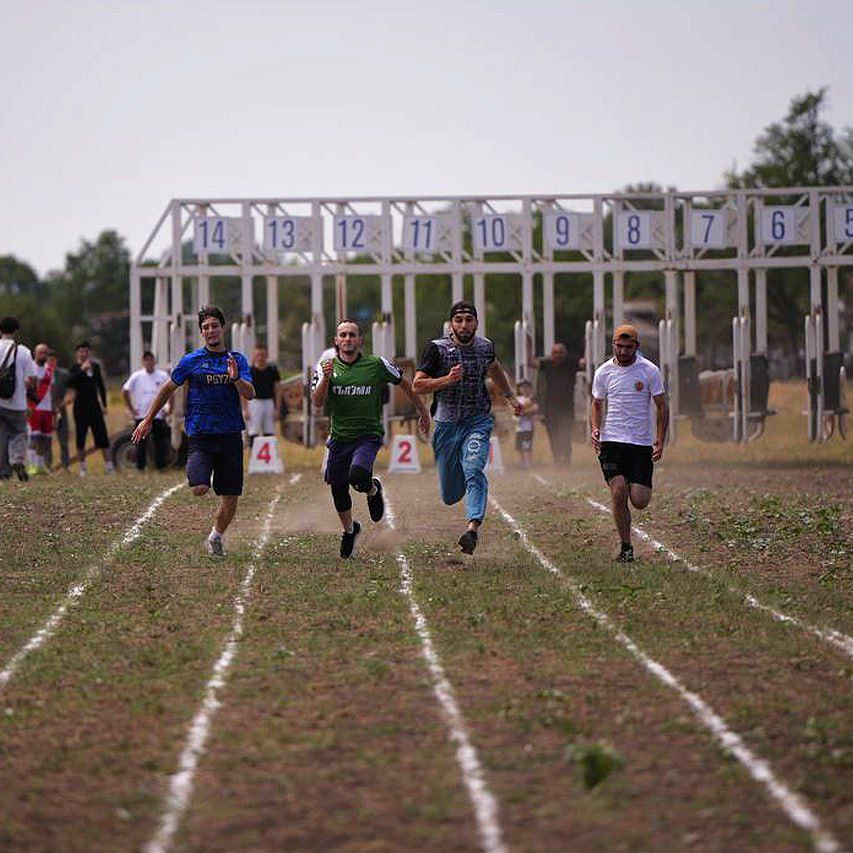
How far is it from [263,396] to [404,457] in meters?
2.47

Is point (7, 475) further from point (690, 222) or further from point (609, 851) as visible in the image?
point (609, 851)

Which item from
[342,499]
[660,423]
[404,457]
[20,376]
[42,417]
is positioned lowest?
[404,457]

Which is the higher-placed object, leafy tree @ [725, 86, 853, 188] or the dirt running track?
leafy tree @ [725, 86, 853, 188]

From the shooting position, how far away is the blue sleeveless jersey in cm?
1450

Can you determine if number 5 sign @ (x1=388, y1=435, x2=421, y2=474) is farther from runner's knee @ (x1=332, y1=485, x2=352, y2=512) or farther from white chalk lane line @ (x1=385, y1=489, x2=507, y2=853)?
white chalk lane line @ (x1=385, y1=489, x2=507, y2=853)

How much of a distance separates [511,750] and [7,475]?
654 inches

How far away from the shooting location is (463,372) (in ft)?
47.6

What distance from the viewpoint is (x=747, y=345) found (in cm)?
2881

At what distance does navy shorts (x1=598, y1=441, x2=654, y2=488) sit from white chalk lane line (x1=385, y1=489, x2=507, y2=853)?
306 centimetres

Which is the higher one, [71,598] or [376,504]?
[376,504]

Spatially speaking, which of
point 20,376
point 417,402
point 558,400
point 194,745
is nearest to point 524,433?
point 558,400

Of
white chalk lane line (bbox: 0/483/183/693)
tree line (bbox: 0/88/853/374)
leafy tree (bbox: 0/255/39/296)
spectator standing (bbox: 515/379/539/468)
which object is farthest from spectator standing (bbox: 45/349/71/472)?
leafy tree (bbox: 0/255/39/296)

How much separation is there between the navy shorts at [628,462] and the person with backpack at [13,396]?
10057 millimetres

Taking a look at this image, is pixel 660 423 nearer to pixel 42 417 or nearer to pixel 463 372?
pixel 463 372
